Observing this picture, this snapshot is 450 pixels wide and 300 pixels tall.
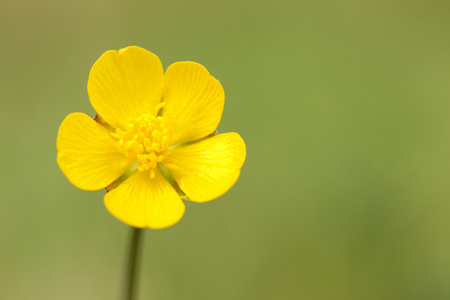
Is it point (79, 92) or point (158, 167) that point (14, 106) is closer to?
point (79, 92)

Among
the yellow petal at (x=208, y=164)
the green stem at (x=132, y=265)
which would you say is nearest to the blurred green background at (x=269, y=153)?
the green stem at (x=132, y=265)

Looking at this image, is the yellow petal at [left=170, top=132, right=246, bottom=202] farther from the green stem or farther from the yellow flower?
the green stem

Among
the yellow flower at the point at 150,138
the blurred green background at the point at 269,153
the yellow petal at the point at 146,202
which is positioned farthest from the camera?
the blurred green background at the point at 269,153

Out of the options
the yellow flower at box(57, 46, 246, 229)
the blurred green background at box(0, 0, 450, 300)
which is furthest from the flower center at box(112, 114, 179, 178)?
the blurred green background at box(0, 0, 450, 300)

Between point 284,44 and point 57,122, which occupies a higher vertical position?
point 284,44

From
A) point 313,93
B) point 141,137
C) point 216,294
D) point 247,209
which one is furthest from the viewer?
point 313,93

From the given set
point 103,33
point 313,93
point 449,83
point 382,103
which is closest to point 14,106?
point 103,33

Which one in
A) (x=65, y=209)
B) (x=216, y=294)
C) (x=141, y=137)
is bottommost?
(x=216, y=294)

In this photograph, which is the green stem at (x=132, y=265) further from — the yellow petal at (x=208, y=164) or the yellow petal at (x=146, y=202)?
the yellow petal at (x=208, y=164)
